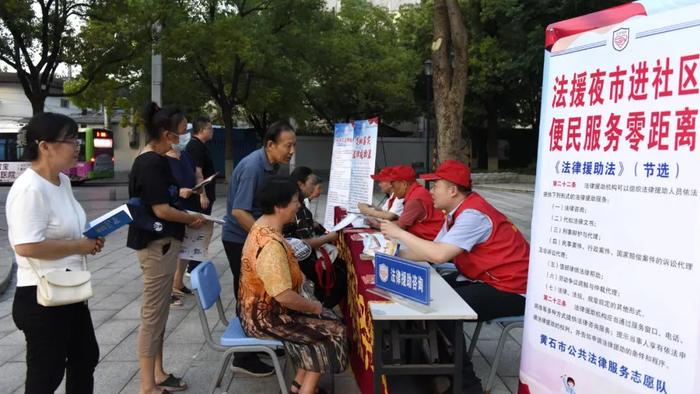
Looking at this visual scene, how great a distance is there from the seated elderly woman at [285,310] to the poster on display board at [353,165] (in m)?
2.14

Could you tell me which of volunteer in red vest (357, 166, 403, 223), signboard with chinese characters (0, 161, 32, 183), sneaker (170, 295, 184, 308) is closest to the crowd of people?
volunteer in red vest (357, 166, 403, 223)

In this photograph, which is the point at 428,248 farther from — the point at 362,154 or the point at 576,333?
the point at 362,154

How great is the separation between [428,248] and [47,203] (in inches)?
71.1

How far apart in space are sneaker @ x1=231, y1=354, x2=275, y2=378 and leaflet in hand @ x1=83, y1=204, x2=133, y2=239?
1.66 metres

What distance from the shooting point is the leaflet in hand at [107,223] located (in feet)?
7.63

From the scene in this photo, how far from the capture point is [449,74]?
21.2 ft

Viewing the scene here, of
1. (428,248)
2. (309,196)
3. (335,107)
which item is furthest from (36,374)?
(335,107)

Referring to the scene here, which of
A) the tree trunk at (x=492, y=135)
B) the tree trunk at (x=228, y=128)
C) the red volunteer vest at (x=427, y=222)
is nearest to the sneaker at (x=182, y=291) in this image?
the red volunteer vest at (x=427, y=222)

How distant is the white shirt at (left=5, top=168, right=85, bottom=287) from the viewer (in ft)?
7.11

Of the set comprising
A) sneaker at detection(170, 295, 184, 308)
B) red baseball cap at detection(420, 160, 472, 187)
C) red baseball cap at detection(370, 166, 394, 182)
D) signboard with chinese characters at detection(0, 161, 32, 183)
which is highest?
red baseball cap at detection(420, 160, 472, 187)

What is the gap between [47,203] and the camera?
7.32 ft

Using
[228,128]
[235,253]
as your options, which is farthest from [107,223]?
[228,128]

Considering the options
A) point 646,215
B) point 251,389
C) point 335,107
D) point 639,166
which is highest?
point 335,107

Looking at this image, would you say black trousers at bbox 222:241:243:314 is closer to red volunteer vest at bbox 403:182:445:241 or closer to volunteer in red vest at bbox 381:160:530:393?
volunteer in red vest at bbox 381:160:530:393
